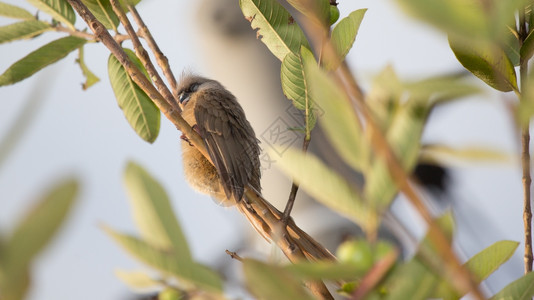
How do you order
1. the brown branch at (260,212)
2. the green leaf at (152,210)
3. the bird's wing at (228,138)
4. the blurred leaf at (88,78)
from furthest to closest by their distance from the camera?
the bird's wing at (228,138) < the blurred leaf at (88,78) < the brown branch at (260,212) < the green leaf at (152,210)

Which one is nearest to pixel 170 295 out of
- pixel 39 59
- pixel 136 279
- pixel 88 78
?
pixel 136 279

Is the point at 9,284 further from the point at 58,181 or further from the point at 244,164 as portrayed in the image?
the point at 244,164

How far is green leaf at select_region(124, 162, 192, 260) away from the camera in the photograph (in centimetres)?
41

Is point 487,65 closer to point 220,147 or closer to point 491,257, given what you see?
point 491,257

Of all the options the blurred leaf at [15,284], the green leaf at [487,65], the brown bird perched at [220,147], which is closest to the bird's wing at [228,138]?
the brown bird perched at [220,147]

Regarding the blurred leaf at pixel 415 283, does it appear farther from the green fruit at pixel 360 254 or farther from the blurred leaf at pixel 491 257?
the blurred leaf at pixel 491 257

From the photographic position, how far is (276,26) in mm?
921

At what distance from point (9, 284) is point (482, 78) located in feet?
2.13

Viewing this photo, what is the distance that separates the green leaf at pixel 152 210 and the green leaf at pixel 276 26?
53 cm

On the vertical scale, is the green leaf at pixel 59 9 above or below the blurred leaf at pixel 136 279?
above

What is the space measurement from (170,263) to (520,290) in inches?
13.3

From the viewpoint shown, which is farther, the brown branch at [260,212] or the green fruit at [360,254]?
the brown branch at [260,212]

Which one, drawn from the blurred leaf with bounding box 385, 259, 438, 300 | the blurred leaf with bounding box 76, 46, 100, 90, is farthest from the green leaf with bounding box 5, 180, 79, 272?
the blurred leaf with bounding box 76, 46, 100, 90

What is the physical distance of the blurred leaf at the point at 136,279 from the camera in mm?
524
